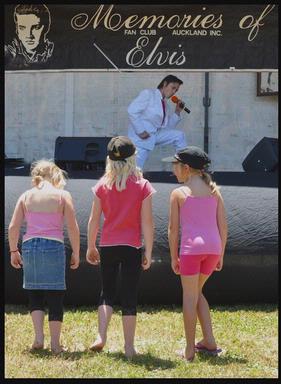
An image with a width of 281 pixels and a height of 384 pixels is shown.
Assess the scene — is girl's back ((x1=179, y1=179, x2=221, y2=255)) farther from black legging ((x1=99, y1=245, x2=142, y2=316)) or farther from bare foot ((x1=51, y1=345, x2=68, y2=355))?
bare foot ((x1=51, y1=345, x2=68, y2=355))

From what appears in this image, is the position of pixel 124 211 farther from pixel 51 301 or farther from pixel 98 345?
pixel 98 345

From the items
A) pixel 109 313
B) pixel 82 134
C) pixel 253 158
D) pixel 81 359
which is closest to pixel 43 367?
pixel 81 359

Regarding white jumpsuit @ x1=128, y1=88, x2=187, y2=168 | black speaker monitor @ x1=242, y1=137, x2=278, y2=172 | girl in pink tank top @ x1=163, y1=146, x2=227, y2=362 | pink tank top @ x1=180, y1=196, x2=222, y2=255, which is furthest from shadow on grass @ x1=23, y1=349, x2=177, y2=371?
white jumpsuit @ x1=128, y1=88, x2=187, y2=168

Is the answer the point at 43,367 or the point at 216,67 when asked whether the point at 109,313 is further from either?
the point at 216,67

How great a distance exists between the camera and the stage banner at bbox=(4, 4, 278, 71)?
336 inches

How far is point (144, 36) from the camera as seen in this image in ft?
28.3

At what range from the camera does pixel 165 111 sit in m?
9.77

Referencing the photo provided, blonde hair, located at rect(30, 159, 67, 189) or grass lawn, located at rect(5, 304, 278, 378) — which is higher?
blonde hair, located at rect(30, 159, 67, 189)

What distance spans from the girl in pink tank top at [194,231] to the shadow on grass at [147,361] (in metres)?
0.14

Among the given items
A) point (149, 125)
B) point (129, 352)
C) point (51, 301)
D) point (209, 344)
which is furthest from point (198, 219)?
point (149, 125)

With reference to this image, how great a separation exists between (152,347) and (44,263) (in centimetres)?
87

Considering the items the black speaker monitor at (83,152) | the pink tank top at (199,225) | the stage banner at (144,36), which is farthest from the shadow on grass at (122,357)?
the black speaker monitor at (83,152)

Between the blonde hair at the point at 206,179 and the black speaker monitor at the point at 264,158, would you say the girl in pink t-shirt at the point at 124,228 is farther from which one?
the black speaker monitor at the point at 264,158

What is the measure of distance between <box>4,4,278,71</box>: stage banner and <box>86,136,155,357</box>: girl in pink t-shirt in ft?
15.0
